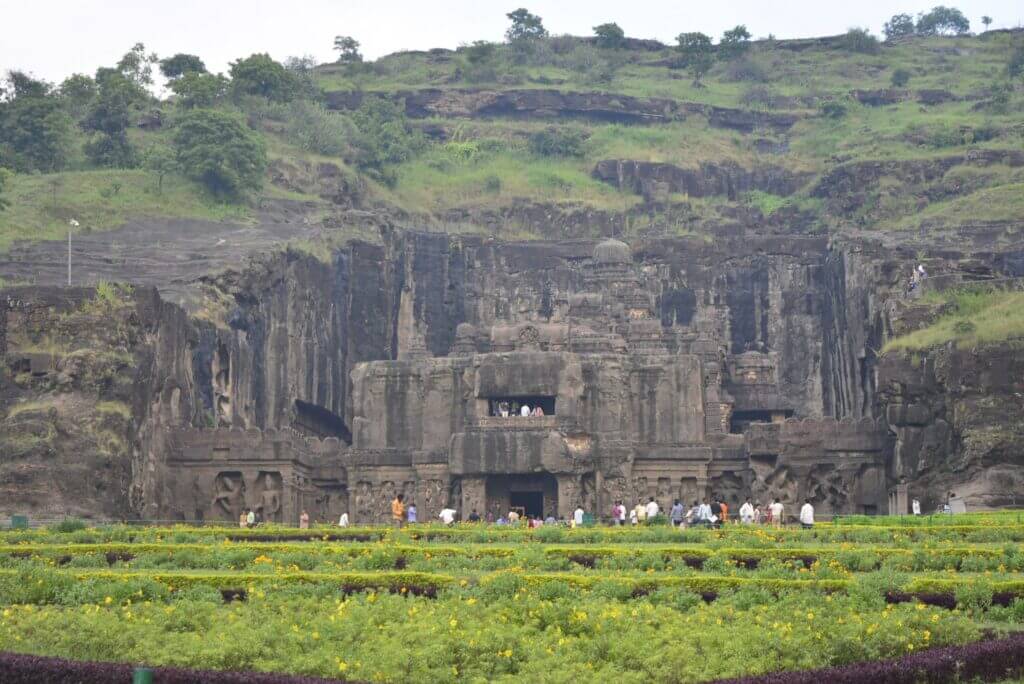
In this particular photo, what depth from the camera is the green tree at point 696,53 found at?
397 ft

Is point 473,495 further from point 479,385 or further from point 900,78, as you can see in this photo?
point 900,78

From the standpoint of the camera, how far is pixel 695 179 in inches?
4013

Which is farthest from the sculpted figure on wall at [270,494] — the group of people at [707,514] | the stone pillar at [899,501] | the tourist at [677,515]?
the stone pillar at [899,501]

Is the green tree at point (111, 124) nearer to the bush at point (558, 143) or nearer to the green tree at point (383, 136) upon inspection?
the green tree at point (383, 136)

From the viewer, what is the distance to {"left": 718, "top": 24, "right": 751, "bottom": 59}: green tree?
400 ft

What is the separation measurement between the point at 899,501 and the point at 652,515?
812 centimetres

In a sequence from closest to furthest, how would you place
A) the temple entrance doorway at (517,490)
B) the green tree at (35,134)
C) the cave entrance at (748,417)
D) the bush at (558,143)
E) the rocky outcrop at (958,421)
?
the rocky outcrop at (958,421), the temple entrance doorway at (517,490), the cave entrance at (748,417), the green tree at (35,134), the bush at (558,143)

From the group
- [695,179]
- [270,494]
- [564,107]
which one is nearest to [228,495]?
[270,494]

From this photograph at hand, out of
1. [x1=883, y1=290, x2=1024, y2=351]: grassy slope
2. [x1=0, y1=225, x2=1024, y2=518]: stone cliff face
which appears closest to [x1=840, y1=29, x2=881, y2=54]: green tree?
[x1=0, y1=225, x2=1024, y2=518]: stone cliff face

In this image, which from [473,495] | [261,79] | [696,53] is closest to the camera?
[473,495]

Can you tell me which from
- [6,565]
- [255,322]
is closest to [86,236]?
[255,322]

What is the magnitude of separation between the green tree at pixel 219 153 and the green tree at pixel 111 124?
8928 millimetres

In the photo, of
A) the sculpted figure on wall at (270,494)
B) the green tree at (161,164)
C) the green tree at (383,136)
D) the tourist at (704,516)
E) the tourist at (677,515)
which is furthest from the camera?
the green tree at (383,136)

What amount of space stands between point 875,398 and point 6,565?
32.8 meters
